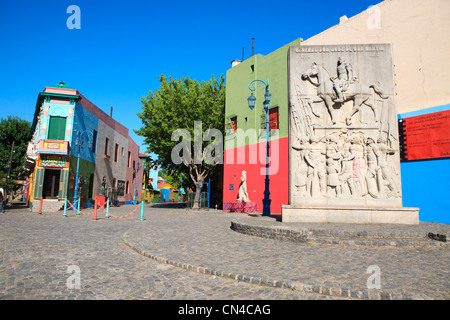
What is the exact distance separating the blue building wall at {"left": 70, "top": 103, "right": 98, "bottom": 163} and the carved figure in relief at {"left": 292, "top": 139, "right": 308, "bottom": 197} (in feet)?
58.9

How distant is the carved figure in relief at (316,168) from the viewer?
9.43 m

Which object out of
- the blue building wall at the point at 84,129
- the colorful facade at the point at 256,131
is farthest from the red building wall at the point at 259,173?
the blue building wall at the point at 84,129

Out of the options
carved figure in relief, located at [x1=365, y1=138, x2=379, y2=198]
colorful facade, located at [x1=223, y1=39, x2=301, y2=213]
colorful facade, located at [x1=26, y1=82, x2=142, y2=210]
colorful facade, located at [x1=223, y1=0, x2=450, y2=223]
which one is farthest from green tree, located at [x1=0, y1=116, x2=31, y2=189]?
carved figure in relief, located at [x1=365, y1=138, x2=379, y2=198]

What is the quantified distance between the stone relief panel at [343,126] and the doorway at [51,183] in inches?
756

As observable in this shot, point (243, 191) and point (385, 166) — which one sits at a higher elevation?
point (385, 166)

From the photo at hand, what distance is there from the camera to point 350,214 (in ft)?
29.7

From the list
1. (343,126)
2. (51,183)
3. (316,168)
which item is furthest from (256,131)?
(51,183)

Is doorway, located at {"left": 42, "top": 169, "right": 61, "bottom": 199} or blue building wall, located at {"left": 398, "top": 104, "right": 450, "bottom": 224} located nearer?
blue building wall, located at {"left": 398, "top": 104, "right": 450, "bottom": 224}

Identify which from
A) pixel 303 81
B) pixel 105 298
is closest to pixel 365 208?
pixel 303 81

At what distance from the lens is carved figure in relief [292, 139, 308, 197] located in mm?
9519

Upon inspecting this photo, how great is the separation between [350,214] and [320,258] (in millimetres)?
4320

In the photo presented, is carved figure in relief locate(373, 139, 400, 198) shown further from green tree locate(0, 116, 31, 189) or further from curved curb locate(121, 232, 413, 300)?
green tree locate(0, 116, 31, 189)

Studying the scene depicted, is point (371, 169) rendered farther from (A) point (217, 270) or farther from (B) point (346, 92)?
(A) point (217, 270)

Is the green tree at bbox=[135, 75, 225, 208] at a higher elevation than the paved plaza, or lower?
higher
